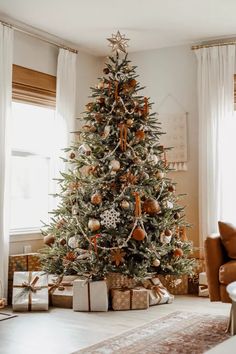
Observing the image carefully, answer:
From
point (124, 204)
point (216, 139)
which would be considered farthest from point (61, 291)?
point (216, 139)

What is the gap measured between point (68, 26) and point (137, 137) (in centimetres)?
151

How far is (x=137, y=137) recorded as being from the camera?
549 cm

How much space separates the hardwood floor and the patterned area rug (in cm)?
15

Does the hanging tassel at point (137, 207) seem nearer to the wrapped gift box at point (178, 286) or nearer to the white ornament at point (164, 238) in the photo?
the white ornament at point (164, 238)

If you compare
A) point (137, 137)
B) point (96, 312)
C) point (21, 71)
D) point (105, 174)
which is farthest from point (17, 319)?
point (21, 71)

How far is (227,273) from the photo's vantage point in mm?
4652

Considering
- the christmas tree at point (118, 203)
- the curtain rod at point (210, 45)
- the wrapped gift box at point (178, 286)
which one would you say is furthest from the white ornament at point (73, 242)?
the curtain rod at point (210, 45)

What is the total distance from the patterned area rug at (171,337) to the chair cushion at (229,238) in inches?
22.9

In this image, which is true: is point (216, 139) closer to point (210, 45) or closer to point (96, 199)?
point (210, 45)

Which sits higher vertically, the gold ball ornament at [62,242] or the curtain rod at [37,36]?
the curtain rod at [37,36]

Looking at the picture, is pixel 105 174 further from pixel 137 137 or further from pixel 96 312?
pixel 96 312

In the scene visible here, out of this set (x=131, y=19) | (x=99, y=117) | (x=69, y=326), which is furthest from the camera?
(x=131, y=19)

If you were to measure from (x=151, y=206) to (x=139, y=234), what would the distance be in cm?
33

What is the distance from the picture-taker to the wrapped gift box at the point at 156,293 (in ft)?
17.9
